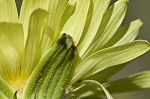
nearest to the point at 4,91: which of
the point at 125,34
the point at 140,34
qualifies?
the point at 125,34

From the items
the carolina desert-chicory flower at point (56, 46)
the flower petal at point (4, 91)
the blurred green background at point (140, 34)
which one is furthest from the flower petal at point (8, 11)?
the blurred green background at point (140, 34)

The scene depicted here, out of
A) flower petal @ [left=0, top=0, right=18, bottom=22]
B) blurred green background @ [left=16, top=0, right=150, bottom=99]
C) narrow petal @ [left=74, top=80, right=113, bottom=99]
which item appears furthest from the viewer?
blurred green background @ [left=16, top=0, right=150, bottom=99]

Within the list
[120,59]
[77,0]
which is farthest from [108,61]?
[77,0]

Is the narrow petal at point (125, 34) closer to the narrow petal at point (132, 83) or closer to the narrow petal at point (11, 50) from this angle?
the narrow petal at point (132, 83)

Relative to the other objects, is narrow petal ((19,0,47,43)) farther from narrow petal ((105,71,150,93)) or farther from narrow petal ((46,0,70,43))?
narrow petal ((105,71,150,93))

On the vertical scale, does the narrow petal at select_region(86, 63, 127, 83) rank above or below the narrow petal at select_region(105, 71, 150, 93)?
above

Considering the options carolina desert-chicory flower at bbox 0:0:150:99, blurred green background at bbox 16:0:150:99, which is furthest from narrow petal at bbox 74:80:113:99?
blurred green background at bbox 16:0:150:99
